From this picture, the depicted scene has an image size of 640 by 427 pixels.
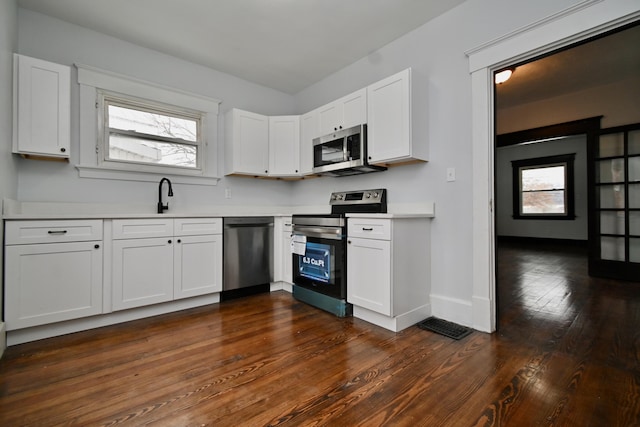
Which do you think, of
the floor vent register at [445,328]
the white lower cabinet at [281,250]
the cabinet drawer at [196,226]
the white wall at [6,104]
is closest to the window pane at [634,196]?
the floor vent register at [445,328]

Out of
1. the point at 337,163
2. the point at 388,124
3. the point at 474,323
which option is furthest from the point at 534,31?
the point at 474,323

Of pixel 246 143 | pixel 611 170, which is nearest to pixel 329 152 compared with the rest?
pixel 246 143

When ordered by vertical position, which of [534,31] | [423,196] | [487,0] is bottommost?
[423,196]

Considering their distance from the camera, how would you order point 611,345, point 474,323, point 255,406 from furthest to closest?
point 474,323
point 611,345
point 255,406

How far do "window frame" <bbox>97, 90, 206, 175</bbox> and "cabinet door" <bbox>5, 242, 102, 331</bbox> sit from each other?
1.00 m

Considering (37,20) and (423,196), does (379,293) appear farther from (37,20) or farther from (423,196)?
(37,20)

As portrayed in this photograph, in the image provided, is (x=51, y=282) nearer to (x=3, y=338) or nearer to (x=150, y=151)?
(x=3, y=338)

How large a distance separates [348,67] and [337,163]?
4.23 feet

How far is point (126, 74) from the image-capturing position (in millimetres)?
2957

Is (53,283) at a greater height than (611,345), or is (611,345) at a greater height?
(53,283)

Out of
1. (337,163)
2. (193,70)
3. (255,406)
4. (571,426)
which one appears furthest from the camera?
(193,70)

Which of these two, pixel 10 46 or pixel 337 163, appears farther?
pixel 337 163

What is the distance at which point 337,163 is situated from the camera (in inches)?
123

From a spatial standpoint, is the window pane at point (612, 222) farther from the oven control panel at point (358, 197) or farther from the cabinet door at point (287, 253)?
the cabinet door at point (287, 253)
